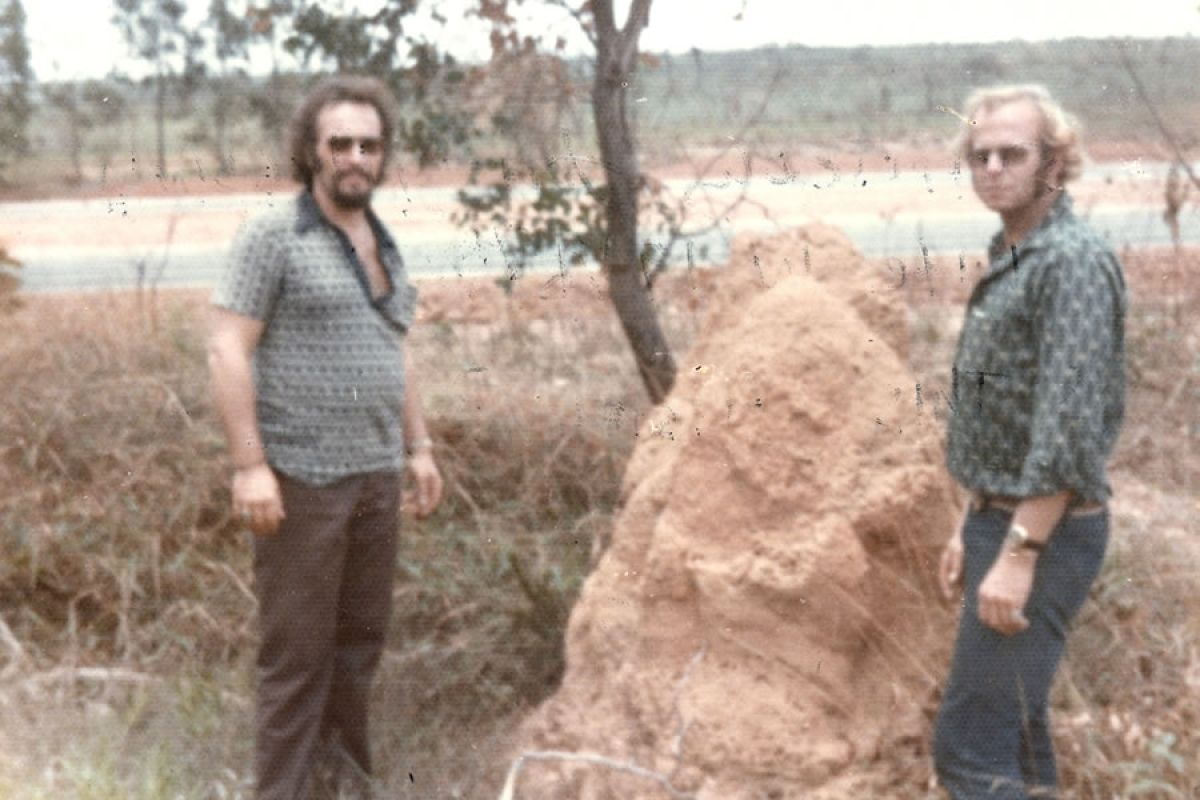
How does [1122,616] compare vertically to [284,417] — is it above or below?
below

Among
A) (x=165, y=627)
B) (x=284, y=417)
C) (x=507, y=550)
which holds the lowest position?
(x=165, y=627)

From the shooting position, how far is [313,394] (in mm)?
3188

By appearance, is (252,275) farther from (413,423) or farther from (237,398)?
(413,423)

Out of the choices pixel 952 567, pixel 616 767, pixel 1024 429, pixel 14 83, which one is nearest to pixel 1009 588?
pixel 1024 429

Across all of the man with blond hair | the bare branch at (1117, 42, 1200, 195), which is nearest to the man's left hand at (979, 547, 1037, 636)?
the man with blond hair

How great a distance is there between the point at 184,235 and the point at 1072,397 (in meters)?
4.76

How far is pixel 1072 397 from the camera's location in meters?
2.45

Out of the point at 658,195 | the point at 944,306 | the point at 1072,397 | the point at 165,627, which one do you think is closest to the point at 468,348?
the point at 658,195

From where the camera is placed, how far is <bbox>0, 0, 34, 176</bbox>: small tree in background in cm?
536

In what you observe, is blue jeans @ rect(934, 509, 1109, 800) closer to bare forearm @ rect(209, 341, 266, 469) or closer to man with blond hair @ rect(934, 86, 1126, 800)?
man with blond hair @ rect(934, 86, 1126, 800)

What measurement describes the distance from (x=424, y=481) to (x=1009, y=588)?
165 cm

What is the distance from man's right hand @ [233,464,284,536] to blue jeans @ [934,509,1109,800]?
60.5 inches

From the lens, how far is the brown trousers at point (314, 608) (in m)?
3.23

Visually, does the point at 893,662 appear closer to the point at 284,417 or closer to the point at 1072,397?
the point at 1072,397
